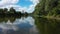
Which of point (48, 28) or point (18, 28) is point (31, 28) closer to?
point (18, 28)

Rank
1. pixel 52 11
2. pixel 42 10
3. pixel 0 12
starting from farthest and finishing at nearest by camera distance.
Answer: pixel 0 12 < pixel 42 10 < pixel 52 11

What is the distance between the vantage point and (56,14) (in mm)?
66812

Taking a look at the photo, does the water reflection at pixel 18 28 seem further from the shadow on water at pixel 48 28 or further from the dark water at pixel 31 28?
the shadow on water at pixel 48 28

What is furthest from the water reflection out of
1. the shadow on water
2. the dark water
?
the shadow on water

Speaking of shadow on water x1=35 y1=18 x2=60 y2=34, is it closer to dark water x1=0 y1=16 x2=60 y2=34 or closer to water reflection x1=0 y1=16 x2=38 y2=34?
dark water x1=0 y1=16 x2=60 y2=34

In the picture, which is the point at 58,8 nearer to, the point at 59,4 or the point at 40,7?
the point at 59,4

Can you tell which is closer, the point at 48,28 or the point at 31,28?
the point at 48,28

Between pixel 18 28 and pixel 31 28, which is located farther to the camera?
pixel 31 28

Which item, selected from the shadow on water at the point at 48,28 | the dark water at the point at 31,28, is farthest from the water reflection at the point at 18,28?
the shadow on water at the point at 48,28

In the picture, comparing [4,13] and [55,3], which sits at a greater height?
[55,3]

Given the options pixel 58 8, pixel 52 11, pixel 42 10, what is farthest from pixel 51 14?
pixel 42 10

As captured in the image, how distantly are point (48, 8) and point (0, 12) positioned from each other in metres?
55.0

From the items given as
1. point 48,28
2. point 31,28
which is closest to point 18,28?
point 31,28

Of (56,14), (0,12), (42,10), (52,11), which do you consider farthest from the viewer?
(0,12)
